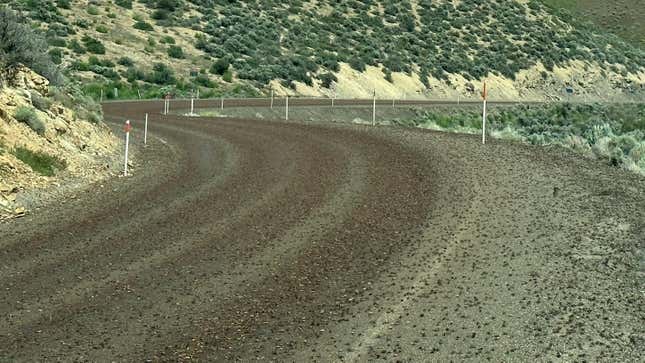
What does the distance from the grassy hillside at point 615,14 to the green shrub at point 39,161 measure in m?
135

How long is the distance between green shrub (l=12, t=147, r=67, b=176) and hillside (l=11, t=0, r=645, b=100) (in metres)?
33.6

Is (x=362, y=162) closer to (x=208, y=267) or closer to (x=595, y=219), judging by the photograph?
(x=595, y=219)

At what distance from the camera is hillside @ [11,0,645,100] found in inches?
2202

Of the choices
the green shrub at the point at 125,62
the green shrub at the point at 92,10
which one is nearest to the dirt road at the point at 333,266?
the green shrub at the point at 125,62

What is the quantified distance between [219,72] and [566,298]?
52.0m

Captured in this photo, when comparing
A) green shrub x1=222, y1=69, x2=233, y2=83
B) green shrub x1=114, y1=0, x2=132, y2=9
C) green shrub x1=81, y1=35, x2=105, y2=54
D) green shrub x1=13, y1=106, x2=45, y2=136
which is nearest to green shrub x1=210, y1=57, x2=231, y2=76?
green shrub x1=222, y1=69, x2=233, y2=83

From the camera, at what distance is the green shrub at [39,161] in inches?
595

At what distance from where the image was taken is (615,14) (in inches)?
5886

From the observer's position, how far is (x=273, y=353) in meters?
7.25

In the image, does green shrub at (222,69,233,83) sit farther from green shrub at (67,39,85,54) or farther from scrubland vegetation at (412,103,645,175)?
scrubland vegetation at (412,103,645,175)

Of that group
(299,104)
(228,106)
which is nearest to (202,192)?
(228,106)

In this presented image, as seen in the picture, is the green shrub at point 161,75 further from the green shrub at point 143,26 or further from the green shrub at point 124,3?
the green shrub at point 124,3

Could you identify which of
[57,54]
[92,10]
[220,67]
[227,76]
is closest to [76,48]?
[57,54]

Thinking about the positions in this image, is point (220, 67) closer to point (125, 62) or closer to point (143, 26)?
point (125, 62)
